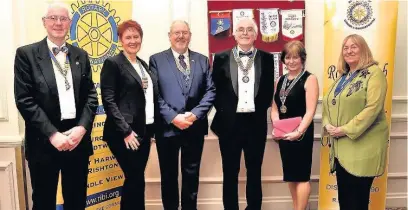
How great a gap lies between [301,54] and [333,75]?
0.64 m

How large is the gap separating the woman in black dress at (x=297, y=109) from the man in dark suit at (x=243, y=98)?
13cm

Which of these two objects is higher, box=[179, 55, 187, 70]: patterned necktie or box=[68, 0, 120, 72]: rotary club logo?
box=[68, 0, 120, 72]: rotary club logo

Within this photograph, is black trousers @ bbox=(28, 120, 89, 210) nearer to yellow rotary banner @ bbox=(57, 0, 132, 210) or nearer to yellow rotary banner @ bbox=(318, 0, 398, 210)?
yellow rotary banner @ bbox=(57, 0, 132, 210)

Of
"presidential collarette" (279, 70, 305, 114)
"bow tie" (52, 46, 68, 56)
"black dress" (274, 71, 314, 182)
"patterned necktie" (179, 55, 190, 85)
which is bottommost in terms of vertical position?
"black dress" (274, 71, 314, 182)

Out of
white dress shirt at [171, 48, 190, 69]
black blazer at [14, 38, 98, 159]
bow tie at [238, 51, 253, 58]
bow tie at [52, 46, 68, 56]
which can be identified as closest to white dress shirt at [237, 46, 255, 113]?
bow tie at [238, 51, 253, 58]

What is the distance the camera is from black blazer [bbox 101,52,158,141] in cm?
270

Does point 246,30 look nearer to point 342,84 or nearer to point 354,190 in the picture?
point 342,84

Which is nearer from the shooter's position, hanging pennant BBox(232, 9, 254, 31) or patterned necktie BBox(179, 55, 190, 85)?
patterned necktie BBox(179, 55, 190, 85)

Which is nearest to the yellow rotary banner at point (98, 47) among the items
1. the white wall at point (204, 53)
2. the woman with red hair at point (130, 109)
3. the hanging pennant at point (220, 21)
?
the white wall at point (204, 53)

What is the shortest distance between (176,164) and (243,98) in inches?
29.9

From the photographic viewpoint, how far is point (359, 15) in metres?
3.33

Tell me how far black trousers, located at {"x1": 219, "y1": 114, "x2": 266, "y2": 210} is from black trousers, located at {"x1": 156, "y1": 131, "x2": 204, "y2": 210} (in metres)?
0.25

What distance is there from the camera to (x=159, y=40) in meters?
3.64

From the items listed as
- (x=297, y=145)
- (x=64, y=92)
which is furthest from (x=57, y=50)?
(x=297, y=145)
